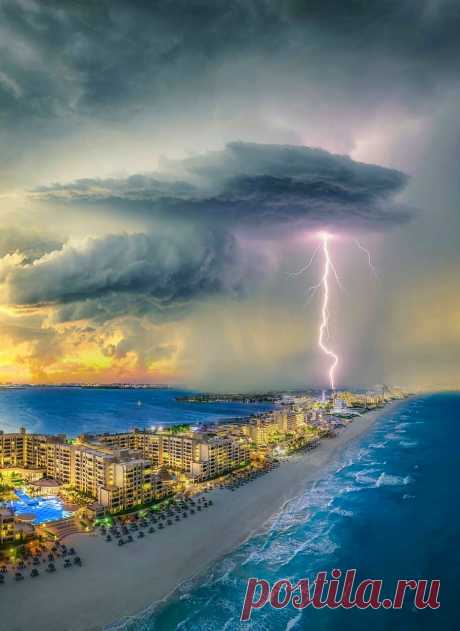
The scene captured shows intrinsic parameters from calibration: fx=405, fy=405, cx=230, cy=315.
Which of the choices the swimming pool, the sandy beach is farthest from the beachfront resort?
the sandy beach

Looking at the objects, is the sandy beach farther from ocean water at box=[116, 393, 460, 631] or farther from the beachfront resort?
the beachfront resort

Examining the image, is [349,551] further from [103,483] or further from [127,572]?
[103,483]

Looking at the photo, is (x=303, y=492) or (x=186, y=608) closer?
(x=186, y=608)

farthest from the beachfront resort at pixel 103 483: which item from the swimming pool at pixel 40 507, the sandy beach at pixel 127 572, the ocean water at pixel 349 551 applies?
the ocean water at pixel 349 551

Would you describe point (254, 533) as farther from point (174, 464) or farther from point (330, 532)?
point (174, 464)

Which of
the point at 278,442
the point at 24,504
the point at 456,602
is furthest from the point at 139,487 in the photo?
the point at 278,442

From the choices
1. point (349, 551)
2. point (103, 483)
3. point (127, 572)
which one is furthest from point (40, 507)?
point (349, 551)
